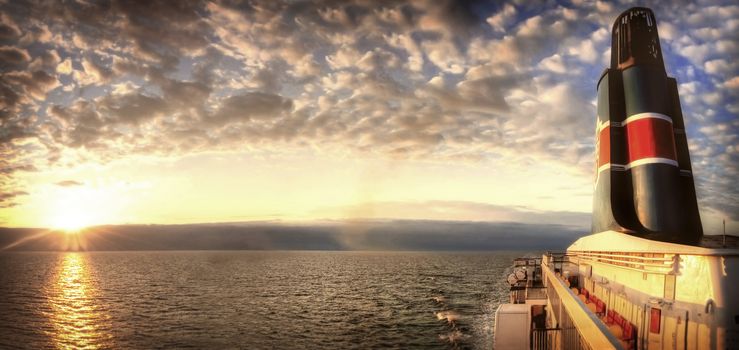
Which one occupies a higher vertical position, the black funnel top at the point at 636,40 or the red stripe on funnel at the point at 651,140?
the black funnel top at the point at 636,40

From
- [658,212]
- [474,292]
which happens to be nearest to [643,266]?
[658,212]

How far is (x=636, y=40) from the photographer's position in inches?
1126

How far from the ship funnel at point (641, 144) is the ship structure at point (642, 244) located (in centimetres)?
6

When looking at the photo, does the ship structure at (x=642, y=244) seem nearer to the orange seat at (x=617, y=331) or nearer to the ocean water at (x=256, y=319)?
the orange seat at (x=617, y=331)

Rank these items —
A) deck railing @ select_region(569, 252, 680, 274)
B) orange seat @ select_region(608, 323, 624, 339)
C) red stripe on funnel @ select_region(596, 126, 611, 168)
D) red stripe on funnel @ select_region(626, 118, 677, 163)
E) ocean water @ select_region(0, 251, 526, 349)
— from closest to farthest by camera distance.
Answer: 1. deck railing @ select_region(569, 252, 680, 274)
2. orange seat @ select_region(608, 323, 624, 339)
3. red stripe on funnel @ select_region(626, 118, 677, 163)
4. red stripe on funnel @ select_region(596, 126, 611, 168)
5. ocean water @ select_region(0, 251, 526, 349)

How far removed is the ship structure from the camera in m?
10.8

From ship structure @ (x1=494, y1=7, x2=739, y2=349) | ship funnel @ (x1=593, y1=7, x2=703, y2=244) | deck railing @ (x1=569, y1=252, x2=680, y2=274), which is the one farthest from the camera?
ship funnel @ (x1=593, y1=7, x2=703, y2=244)

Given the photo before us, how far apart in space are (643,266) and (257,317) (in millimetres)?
42977

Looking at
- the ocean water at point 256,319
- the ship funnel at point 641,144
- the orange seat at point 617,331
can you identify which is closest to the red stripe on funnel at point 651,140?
the ship funnel at point 641,144

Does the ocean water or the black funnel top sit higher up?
the black funnel top

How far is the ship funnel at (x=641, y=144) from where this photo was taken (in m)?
25.1

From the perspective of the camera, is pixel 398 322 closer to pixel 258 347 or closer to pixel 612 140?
pixel 258 347

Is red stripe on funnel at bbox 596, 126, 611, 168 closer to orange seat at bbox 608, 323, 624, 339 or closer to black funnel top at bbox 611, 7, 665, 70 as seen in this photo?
black funnel top at bbox 611, 7, 665, 70

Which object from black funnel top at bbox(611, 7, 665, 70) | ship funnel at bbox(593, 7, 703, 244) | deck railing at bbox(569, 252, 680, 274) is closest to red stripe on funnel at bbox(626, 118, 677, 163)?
ship funnel at bbox(593, 7, 703, 244)
